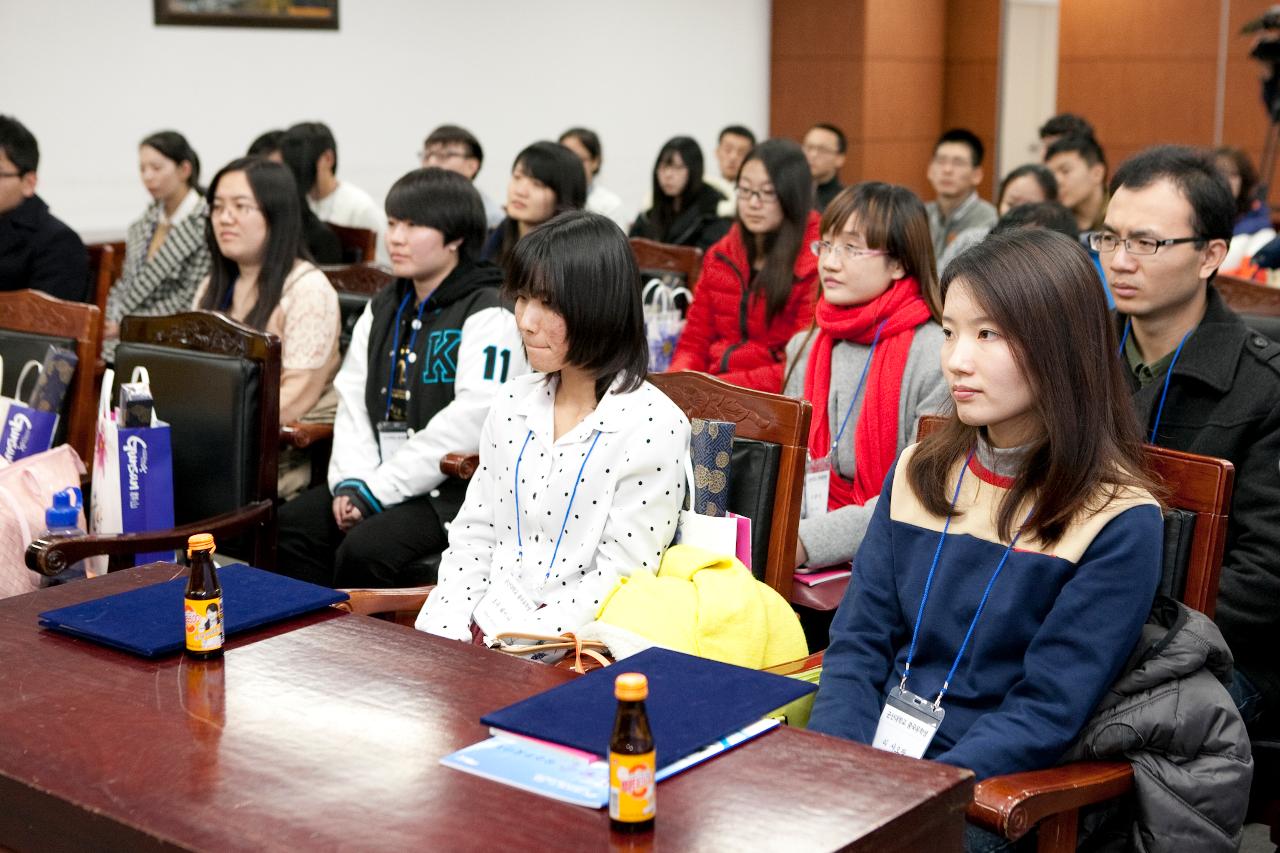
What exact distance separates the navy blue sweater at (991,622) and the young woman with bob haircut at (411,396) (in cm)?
144

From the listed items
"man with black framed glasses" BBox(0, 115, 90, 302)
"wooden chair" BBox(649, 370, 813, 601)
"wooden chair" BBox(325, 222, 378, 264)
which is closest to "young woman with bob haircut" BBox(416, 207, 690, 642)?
"wooden chair" BBox(649, 370, 813, 601)

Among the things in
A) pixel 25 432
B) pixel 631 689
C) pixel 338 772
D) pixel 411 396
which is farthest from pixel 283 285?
pixel 631 689

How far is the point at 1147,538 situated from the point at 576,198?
3.31m

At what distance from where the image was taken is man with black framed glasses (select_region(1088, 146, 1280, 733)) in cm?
220

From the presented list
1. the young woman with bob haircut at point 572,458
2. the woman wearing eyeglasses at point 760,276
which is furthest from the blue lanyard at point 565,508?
the woman wearing eyeglasses at point 760,276

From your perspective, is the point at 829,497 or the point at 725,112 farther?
the point at 725,112

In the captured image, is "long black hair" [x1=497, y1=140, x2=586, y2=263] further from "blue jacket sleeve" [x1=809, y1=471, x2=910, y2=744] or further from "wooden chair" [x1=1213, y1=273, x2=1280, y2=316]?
"blue jacket sleeve" [x1=809, y1=471, x2=910, y2=744]

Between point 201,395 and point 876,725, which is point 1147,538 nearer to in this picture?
point 876,725

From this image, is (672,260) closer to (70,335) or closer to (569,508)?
(70,335)

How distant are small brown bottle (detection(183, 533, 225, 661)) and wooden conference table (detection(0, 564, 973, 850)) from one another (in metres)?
0.03

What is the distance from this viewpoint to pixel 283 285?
3857 mm

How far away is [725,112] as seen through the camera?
10.1 m

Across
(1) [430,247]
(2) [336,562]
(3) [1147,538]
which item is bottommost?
(2) [336,562]

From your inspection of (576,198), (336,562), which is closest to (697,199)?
(576,198)
